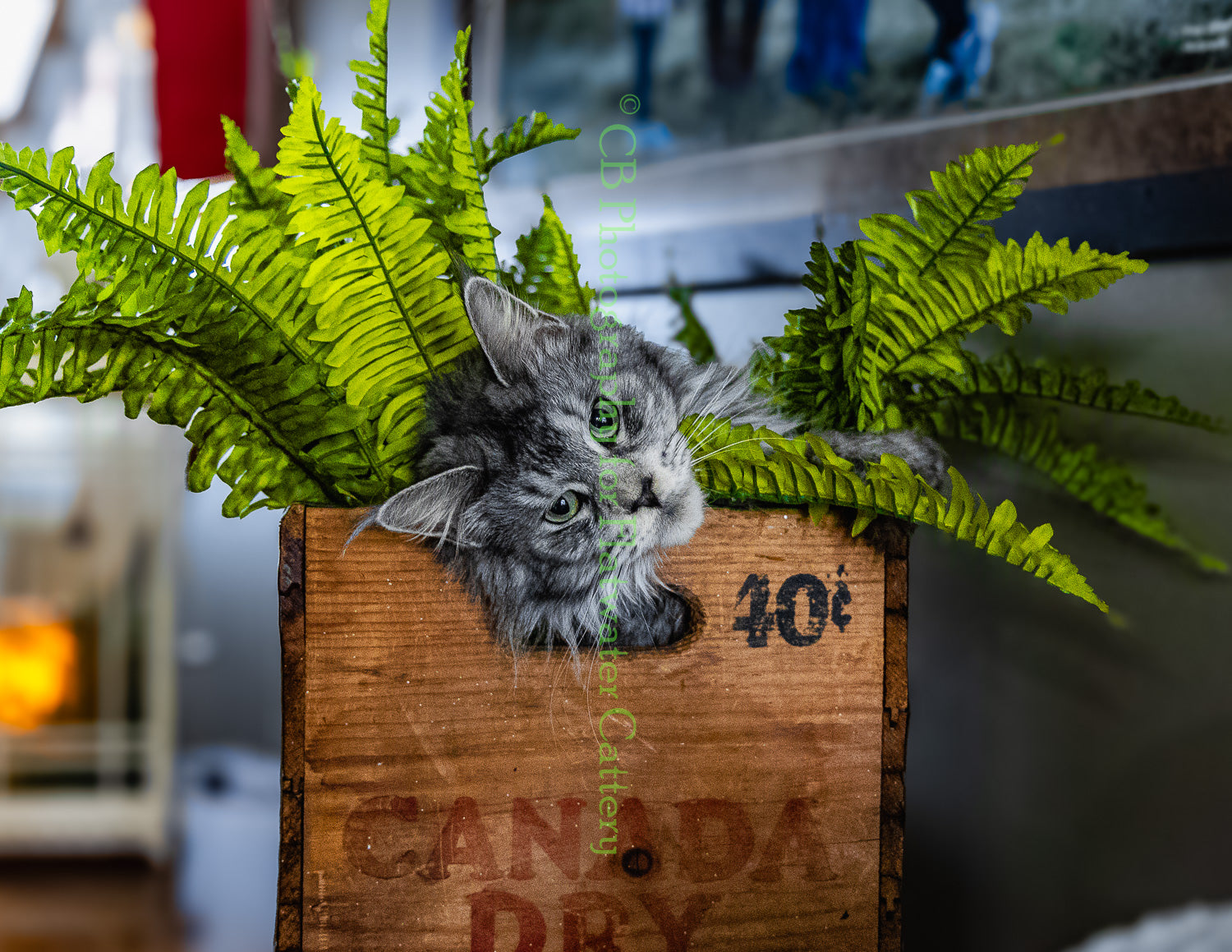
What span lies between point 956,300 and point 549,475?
39 centimetres

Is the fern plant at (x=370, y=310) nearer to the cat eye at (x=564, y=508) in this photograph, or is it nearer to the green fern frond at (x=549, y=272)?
the green fern frond at (x=549, y=272)

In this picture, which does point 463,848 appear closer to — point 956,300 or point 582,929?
point 582,929

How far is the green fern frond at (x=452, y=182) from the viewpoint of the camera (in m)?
0.75

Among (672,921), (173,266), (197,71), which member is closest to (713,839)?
(672,921)

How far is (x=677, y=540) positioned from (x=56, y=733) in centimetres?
216

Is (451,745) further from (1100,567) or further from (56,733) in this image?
(56,733)

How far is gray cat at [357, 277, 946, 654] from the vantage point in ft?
2.36

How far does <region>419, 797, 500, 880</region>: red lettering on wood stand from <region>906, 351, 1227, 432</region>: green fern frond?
0.59 meters

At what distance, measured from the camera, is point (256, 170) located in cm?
74

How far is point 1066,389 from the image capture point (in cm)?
87

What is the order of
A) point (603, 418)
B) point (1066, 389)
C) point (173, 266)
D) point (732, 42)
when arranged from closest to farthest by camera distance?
point (173, 266) < point (603, 418) < point (1066, 389) < point (732, 42)

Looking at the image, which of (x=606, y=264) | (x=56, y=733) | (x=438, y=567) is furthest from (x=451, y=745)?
(x=56, y=733)

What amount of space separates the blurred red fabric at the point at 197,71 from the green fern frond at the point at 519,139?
2.30ft

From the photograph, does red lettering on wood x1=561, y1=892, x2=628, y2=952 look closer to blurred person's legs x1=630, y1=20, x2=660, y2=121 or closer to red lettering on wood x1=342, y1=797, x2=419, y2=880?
red lettering on wood x1=342, y1=797, x2=419, y2=880
